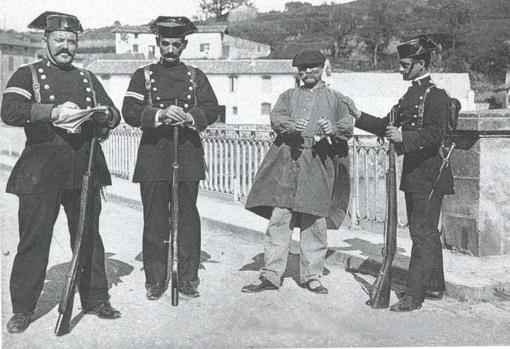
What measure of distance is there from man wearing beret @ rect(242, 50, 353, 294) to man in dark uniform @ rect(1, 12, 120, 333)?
5.14ft

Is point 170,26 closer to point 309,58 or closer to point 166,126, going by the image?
point 166,126

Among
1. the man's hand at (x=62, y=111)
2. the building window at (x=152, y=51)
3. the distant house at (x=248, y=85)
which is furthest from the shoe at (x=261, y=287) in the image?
the building window at (x=152, y=51)

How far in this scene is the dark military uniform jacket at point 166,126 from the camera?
5199 millimetres

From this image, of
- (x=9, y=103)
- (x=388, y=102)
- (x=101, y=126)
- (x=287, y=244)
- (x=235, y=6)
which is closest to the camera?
(x=9, y=103)

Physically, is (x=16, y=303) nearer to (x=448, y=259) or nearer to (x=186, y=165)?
(x=186, y=165)

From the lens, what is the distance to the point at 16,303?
442 centimetres

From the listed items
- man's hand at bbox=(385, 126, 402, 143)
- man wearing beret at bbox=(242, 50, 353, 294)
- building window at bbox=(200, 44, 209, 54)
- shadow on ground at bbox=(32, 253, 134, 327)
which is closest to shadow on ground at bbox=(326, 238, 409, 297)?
man wearing beret at bbox=(242, 50, 353, 294)

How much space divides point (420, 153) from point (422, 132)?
0.96 ft

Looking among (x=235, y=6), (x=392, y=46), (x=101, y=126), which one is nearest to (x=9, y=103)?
(x=101, y=126)

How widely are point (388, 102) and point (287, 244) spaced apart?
156ft

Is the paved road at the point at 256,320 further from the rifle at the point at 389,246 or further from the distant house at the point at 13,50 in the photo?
the distant house at the point at 13,50

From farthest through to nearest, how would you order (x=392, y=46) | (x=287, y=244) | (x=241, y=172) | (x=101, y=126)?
(x=392, y=46)
(x=241, y=172)
(x=287, y=244)
(x=101, y=126)

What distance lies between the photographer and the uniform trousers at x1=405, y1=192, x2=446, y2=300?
500cm

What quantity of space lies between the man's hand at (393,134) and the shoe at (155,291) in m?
2.27
